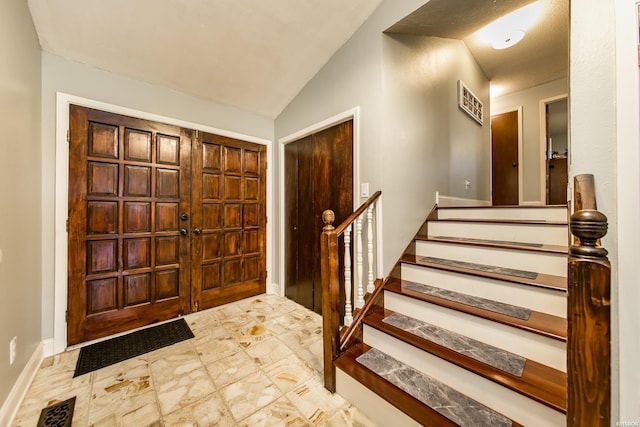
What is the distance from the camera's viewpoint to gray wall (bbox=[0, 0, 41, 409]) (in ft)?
4.31

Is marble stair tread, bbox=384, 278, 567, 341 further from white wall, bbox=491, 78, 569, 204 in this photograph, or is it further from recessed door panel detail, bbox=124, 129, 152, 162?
white wall, bbox=491, 78, 569, 204

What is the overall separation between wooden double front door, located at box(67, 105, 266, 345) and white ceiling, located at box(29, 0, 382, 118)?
1.62 ft

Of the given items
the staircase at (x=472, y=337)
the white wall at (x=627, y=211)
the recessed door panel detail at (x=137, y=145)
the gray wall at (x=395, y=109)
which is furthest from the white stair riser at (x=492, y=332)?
the recessed door panel detail at (x=137, y=145)

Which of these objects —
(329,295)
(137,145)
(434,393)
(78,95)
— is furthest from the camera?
(137,145)

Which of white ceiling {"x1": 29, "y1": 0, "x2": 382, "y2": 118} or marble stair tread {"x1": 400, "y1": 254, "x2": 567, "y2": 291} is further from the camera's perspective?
white ceiling {"x1": 29, "y1": 0, "x2": 382, "y2": 118}

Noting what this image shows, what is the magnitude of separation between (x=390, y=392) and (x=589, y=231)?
113 cm

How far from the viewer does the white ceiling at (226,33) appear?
1.78 m

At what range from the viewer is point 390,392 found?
1.24 metres

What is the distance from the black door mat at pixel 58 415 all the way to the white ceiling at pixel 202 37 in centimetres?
253

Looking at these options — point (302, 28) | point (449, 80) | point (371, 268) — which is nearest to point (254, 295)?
point (371, 268)

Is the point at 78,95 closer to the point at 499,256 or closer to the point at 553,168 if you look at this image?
the point at 499,256

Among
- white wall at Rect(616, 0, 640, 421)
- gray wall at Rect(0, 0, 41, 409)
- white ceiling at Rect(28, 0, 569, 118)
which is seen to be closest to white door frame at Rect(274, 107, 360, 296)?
white ceiling at Rect(28, 0, 569, 118)

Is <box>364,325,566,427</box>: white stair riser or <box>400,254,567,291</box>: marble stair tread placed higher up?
<box>400,254,567,291</box>: marble stair tread

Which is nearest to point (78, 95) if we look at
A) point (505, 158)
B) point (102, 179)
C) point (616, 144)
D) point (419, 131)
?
point (102, 179)
